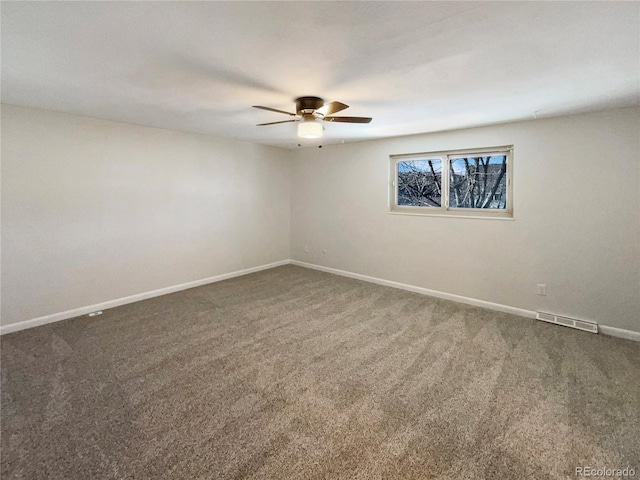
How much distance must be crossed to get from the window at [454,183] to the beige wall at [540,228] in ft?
0.50

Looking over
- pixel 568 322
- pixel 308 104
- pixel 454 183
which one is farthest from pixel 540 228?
pixel 308 104

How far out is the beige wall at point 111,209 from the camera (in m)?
3.09

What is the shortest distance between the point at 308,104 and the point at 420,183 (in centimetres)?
242

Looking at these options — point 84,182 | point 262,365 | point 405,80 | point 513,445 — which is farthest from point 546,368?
point 84,182

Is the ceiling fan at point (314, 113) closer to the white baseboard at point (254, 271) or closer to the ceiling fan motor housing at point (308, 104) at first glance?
the ceiling fan motor housing at point (308, 104)

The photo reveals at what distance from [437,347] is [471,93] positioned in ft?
7.41

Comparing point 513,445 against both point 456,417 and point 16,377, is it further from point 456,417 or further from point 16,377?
point 16,377

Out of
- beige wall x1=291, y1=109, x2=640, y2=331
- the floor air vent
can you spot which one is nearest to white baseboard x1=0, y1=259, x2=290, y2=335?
beige wall x1=291, y1=109, x2=640, y2=331

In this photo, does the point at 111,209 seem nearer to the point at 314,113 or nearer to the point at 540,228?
the point at 314,113

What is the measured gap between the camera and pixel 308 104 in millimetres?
2613

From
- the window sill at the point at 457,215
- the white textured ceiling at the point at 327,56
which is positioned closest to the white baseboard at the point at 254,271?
the window sill at the point at 457,215

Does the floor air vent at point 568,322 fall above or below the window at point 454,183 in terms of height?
below

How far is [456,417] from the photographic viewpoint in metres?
1.90

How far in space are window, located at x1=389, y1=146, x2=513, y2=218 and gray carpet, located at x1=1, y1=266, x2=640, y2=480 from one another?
1454 millimetres
